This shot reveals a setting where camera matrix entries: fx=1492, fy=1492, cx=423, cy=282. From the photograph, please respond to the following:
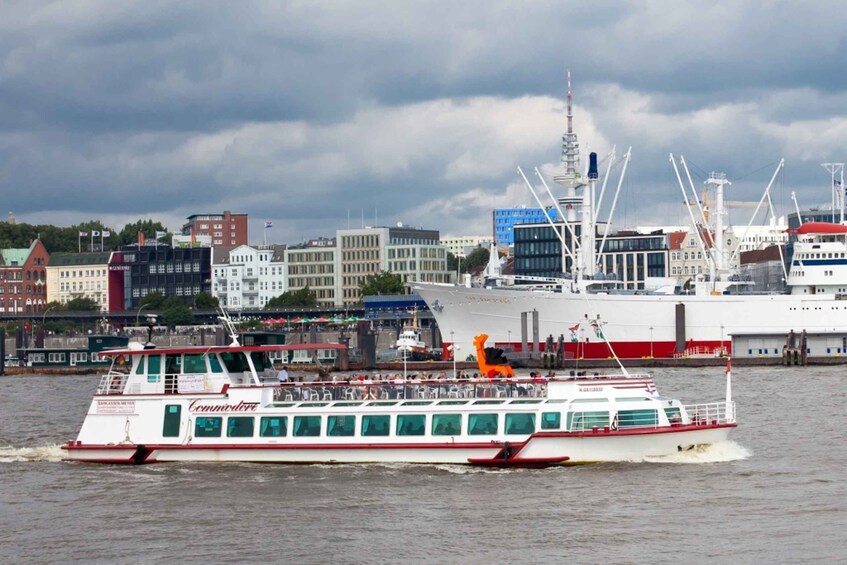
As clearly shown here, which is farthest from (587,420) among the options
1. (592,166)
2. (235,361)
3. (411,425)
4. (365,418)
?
(592,166)

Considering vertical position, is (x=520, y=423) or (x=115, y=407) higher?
(x=115, y=407)

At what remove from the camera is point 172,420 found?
1725 inches

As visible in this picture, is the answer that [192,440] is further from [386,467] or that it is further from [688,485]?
[688,485]

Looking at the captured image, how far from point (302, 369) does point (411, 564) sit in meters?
80.7

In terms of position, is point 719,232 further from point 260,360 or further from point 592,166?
point 260,360

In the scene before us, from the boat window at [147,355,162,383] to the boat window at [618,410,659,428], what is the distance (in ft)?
45.5

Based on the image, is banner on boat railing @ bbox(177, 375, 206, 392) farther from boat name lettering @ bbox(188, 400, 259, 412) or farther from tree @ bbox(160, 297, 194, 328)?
tree @ bbox(160, 297, 194, 328)

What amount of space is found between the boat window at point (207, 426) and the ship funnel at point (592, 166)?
81700 millimetres

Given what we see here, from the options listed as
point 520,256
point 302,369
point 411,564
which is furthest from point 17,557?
point 520,256

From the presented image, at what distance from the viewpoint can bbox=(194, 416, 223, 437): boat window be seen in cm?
4325

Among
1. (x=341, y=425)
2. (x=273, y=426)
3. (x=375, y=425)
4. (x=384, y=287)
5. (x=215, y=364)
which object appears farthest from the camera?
(x=384, y=287)

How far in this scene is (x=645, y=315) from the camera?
380 ft

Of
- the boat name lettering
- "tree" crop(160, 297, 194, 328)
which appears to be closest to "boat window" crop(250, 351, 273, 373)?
the boat name lettering

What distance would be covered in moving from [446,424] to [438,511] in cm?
604
